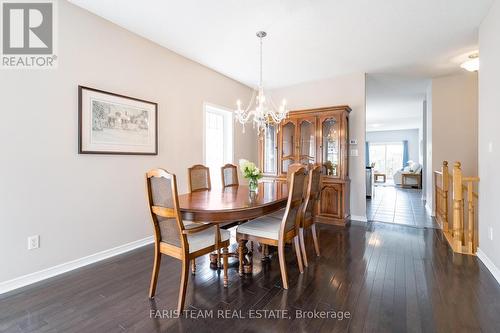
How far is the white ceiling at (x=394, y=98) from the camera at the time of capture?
16.1ft

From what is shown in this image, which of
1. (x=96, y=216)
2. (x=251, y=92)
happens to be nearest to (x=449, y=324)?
(x=96, y=216)

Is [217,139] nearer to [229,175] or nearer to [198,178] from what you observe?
[229,175]

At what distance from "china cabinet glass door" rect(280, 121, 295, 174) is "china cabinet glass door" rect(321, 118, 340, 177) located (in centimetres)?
62

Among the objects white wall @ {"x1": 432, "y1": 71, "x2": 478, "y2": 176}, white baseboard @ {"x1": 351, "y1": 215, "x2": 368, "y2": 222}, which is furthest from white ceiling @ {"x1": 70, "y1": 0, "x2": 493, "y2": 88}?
white baseboard @ {"x1": 351, "y1": 215, "x2": 368, "y2": 222}

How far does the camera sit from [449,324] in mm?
1662

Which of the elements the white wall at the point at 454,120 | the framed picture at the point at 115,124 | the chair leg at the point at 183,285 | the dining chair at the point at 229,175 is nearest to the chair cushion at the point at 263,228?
the chair leg at the point at 183,285

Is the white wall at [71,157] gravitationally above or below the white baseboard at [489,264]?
above

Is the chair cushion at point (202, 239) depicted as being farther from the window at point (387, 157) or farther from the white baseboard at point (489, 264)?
the window at point (387, 157)

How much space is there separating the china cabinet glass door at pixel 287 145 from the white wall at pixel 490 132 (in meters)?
2.74

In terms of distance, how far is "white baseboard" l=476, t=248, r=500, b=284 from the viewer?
2.30 meters

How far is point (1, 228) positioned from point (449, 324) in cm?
357

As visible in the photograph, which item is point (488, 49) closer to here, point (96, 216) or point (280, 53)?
point (280, 53)

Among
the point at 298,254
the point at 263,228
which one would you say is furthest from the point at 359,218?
the point at 263,228

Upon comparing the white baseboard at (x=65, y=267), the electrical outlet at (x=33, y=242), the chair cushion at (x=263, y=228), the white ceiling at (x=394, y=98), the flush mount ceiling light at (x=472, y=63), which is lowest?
the white baseboard at (x=65, y=267)
